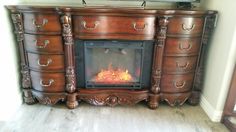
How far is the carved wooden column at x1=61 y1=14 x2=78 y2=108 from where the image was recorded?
67.2 inches

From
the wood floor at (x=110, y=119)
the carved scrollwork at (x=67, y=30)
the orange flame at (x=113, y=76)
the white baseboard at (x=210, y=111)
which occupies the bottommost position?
the wood floor at (x=110, y=119)

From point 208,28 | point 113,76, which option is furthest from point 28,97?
point 208,28

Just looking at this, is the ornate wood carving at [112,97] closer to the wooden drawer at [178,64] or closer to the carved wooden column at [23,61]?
the wooden drawer at [178,64]

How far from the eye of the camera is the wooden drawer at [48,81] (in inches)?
→ 74.8

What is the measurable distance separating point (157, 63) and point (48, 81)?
103cm

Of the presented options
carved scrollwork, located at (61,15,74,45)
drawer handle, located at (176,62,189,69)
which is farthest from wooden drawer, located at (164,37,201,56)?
carved scrollwork, located at (61,15,74,45)

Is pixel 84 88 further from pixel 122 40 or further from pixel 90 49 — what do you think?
pixel 122 40

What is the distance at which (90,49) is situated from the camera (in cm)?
187

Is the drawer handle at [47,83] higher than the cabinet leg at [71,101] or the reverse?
higher

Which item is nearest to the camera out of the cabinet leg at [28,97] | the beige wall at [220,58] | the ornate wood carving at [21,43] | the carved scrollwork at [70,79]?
the beige wall at [220,58]

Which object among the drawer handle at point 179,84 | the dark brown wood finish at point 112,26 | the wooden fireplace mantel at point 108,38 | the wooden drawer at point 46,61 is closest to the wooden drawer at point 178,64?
Answer: the wooden fireplace mantel at point 108,38

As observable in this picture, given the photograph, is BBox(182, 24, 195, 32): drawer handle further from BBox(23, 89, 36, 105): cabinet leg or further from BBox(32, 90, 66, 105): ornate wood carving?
BBox(23, 89, 36, 105): cabinet leg

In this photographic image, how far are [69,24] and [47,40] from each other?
25cm

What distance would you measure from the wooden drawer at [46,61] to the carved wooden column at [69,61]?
0.07 meters
